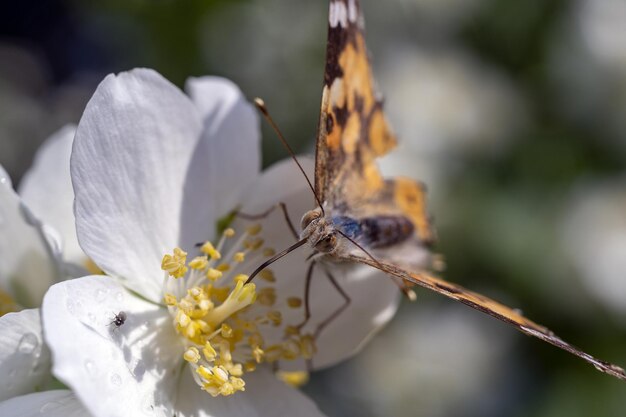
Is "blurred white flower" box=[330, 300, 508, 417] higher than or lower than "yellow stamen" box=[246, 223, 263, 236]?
lower

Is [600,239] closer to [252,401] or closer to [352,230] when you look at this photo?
[352,230]

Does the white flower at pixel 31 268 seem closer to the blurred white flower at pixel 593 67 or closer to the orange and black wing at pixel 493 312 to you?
the orange and black wing at pixel 493 312

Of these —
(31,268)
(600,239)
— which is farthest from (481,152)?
(31,268)

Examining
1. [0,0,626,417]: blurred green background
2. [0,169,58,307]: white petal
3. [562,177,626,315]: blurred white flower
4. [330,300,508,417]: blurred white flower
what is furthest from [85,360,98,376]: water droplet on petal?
[562,177,626,315]: blurred white flower

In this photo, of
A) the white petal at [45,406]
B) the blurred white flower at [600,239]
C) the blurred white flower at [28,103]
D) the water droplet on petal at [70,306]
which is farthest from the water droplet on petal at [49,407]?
the blurred white flower at [28,103]

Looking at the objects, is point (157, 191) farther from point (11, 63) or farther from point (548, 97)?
point (11, 63)

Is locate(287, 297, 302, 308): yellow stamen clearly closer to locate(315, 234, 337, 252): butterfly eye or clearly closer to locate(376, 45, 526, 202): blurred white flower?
locate(315, 234, 337, 252): butterfly eye
